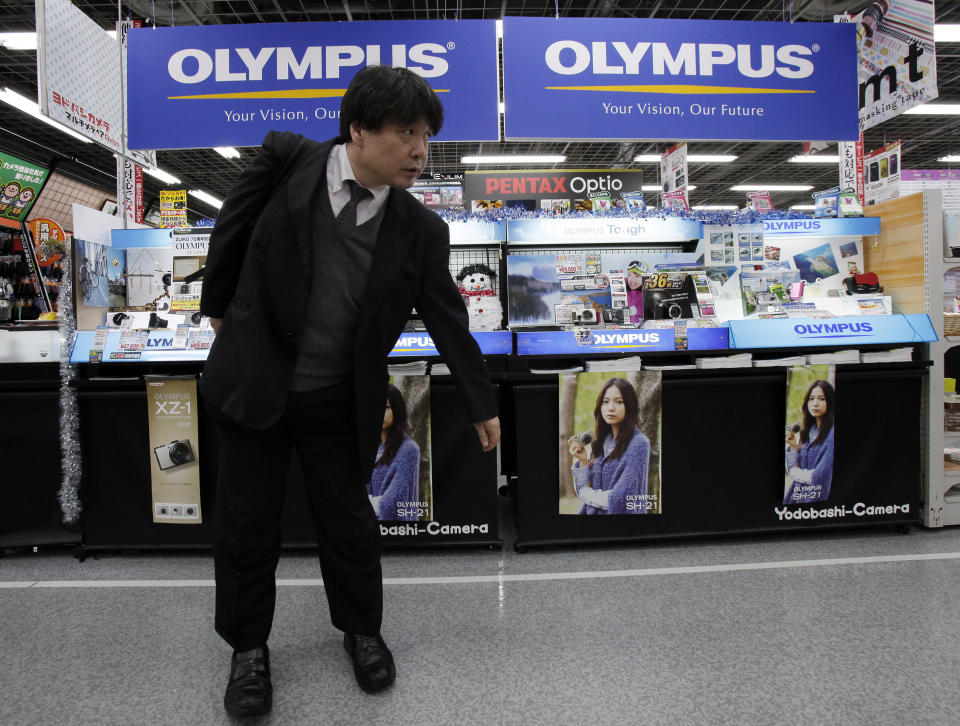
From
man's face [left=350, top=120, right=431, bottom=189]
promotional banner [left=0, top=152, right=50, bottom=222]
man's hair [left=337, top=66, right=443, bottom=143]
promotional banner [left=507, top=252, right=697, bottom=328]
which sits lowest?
promotional banner [left=507, top=252, right=697, bottom=328]

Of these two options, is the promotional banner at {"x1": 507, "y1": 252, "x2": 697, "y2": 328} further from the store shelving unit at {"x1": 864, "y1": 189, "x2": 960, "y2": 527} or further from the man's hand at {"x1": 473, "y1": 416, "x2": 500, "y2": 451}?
the man's hand at {"x1": 473, "y1": 416, "x2": 500, "y2": 451}

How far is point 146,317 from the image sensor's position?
251 centimetres

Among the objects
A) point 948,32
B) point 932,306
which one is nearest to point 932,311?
point 932,306

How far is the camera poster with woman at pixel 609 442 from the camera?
239cm

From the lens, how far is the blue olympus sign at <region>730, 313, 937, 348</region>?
2.49 metres

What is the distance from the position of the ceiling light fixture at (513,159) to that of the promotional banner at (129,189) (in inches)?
347

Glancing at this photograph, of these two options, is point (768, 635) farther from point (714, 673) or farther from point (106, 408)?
point (106, 408)

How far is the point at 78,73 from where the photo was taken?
254cm

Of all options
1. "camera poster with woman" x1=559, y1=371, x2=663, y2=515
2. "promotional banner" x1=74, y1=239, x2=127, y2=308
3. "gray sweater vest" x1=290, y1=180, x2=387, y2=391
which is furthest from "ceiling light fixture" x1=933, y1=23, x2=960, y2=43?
"promotional banner" x1=74, y1=239, x2=127, y2=308

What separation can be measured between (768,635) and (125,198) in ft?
11.6

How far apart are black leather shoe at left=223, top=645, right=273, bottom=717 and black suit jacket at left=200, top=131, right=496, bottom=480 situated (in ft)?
1.89

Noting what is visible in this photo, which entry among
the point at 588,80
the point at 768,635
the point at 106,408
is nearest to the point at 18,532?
the point at 106,408

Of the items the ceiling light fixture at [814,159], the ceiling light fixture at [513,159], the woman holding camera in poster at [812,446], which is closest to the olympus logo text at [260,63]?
the woman holding camera in poster at [812,446]

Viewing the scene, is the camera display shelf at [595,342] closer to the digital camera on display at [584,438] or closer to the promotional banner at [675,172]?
the digital camera on display at [584,438]
